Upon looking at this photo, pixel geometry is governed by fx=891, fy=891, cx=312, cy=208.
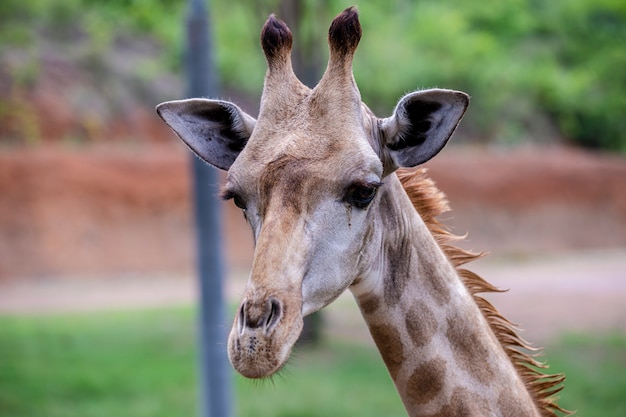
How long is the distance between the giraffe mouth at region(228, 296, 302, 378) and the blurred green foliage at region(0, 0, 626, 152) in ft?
58.1

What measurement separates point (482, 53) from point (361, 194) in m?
26.6

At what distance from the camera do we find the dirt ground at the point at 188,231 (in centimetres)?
2088

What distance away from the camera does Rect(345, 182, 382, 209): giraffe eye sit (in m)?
3.61

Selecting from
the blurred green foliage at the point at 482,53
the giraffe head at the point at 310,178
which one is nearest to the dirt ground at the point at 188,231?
the blurred green foliage at the point at 482,53

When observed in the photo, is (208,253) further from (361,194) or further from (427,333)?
(361,194)

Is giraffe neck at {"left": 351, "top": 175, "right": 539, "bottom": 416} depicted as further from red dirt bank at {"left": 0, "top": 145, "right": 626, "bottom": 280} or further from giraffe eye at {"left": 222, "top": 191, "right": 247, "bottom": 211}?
red dirt bank at {"left": 0, "top": 145, "right": 626, "bottom": 280}

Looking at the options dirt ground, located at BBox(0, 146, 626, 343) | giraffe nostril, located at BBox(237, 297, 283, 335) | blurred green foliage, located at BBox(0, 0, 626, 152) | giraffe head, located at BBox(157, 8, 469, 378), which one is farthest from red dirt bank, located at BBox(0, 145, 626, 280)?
giraffe nostril, located at BBox(237, 297, 283, 335)

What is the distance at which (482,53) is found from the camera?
95.8 ft

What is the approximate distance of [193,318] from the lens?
18203mm

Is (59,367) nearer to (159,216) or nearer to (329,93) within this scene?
(329,93)

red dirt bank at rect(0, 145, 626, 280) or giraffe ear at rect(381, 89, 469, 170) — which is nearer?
giraffe ear at rect(381, 89, 469, 170)

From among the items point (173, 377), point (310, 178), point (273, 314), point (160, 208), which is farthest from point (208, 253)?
point (160, 208)

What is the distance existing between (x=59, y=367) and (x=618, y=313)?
36.9ft

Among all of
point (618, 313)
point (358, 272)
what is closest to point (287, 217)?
point (358, 272)
